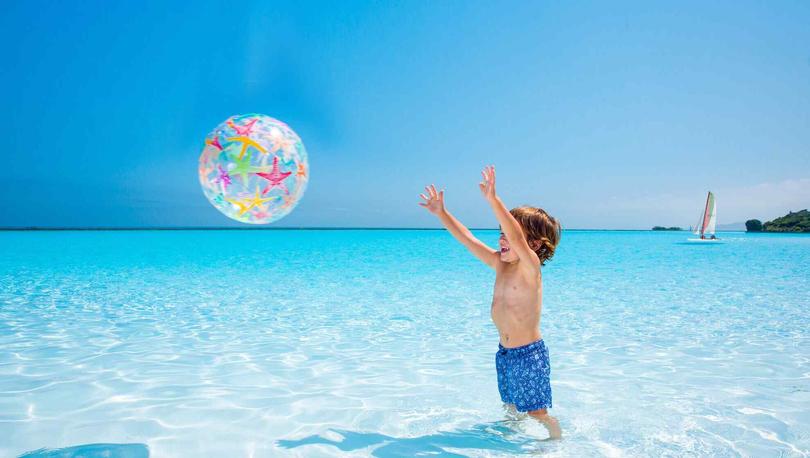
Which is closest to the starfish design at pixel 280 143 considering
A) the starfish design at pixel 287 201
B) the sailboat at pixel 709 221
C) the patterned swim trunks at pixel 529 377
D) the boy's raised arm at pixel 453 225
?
the starfish design at pixel 287 201

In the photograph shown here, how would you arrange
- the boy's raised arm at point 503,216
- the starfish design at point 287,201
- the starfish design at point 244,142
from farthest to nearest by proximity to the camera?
the starfish design at point 287,201, the starfish design at point 244,142, the boy's raised arm at point 503,216

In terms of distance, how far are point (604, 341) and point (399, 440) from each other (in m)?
3.94

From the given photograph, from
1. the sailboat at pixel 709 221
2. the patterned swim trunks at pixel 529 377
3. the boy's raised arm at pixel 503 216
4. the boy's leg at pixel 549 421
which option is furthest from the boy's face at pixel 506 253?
the sailboat at pixel 709 221

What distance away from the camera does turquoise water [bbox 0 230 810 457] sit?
133 inches

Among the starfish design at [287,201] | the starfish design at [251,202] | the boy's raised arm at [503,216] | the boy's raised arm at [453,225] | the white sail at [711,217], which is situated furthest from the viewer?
the white sail at [711,217]

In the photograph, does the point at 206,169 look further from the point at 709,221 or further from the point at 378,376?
the point at 709,221

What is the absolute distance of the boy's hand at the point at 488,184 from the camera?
271 cm

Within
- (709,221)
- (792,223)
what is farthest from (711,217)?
(792,223)

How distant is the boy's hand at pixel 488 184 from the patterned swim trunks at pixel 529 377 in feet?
3.28

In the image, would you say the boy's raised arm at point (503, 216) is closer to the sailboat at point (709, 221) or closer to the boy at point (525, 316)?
the boy at point (525, 316)

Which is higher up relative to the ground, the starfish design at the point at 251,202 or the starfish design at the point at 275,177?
the starfish design at the point at 275,177

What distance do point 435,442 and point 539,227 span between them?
1.59 m

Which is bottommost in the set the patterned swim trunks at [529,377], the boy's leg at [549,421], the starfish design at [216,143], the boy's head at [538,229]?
the boy's leg at [549,421]

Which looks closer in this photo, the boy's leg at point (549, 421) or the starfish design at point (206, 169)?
the boy's leg at point (549, 421)
